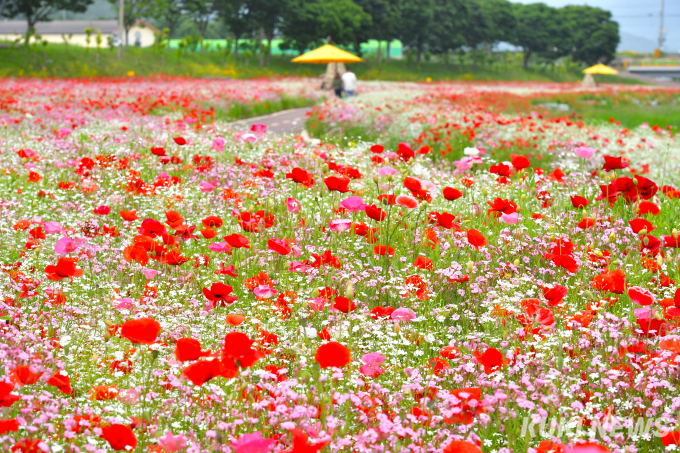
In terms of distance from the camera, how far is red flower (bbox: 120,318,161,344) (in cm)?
195

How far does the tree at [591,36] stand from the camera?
86.1 m

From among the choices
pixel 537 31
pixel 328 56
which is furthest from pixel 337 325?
pixel 537 31

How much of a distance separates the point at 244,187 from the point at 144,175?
125cm

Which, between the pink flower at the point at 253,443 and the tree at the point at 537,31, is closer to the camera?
the pink flower at the point at 253,443

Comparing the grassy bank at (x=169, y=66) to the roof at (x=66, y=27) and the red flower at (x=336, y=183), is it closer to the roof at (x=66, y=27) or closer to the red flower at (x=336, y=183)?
the roof at (x=66, y=27)

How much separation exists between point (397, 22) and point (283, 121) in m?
47.6

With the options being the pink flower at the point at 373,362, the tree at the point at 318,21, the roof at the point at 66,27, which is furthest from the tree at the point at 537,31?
the pink flower at the point at 373,362

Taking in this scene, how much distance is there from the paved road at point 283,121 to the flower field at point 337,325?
1001cm

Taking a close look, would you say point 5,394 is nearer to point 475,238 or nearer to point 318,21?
point 475,238

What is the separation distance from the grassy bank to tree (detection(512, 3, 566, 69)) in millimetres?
17625

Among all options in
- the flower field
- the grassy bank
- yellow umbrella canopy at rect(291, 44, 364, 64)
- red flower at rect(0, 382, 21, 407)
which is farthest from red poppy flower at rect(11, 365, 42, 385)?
the grassy bank

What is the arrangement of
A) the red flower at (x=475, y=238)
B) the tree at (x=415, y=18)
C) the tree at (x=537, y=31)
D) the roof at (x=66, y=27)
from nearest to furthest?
the red flower at (x=475, y=238) < the tree at (x=415, y=18) < the roof at (x=66, y=27) < the tree at (x=537, y=31)

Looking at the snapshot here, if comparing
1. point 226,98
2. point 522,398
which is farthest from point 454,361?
point 226,98

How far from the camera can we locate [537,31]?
3270 inches
